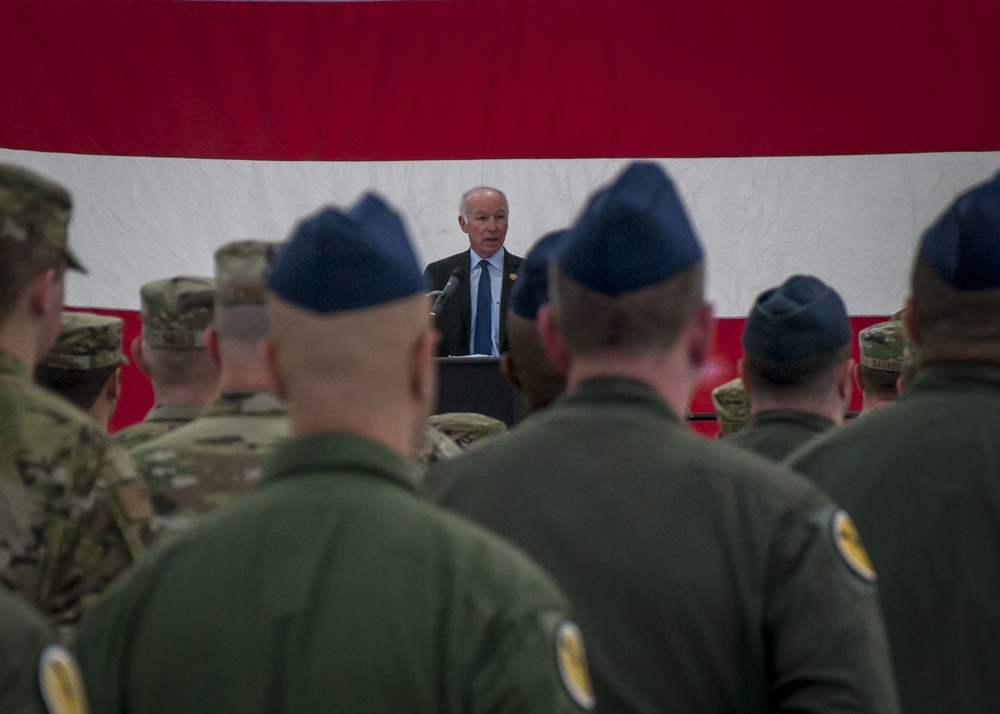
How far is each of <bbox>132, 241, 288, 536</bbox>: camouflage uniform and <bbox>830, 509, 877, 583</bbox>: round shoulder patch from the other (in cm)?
107

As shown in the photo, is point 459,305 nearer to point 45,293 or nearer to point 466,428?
point 466,428

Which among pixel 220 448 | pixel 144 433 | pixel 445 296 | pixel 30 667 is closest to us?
pixel 30 667

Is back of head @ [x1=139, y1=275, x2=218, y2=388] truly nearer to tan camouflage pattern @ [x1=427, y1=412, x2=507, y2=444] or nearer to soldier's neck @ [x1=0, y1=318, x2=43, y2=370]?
tan camouflage pattern @ [x1=427, y1=412, x2=507, y2=444]

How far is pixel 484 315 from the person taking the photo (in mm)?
5848

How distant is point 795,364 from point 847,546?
3.46 feet

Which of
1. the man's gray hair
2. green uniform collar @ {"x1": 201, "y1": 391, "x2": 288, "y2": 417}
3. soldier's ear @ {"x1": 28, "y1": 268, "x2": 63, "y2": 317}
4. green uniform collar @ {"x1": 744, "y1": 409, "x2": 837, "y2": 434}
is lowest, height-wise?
green uniform collar @ {"x1": 744, "y1": 409, "x2": 837, "y2": 434}

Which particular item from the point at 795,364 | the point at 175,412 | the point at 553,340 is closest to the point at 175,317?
the point at 175,412

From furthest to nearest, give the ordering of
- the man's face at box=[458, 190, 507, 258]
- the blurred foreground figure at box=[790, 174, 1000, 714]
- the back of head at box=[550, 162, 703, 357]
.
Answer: the man's face at box=[458, 190, 507, 258] < the blurred foreground figure at box=[790, 174, 1000, 714] < the back of head at box=[550, 162, 703, 357]

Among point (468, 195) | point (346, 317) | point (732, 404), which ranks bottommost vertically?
point (732, 404)

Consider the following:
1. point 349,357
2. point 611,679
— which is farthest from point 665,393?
point 349,357

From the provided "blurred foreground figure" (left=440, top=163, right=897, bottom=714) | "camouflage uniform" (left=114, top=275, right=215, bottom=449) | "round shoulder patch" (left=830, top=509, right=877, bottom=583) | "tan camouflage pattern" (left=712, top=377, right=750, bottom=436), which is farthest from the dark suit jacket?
"round shoulder patch" (left=830, top=509, right=877, bottom=583)

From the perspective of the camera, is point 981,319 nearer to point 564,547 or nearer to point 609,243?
point 609,243

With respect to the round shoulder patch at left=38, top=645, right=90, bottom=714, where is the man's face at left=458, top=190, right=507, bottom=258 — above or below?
above

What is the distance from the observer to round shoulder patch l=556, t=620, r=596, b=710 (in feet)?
3.77
